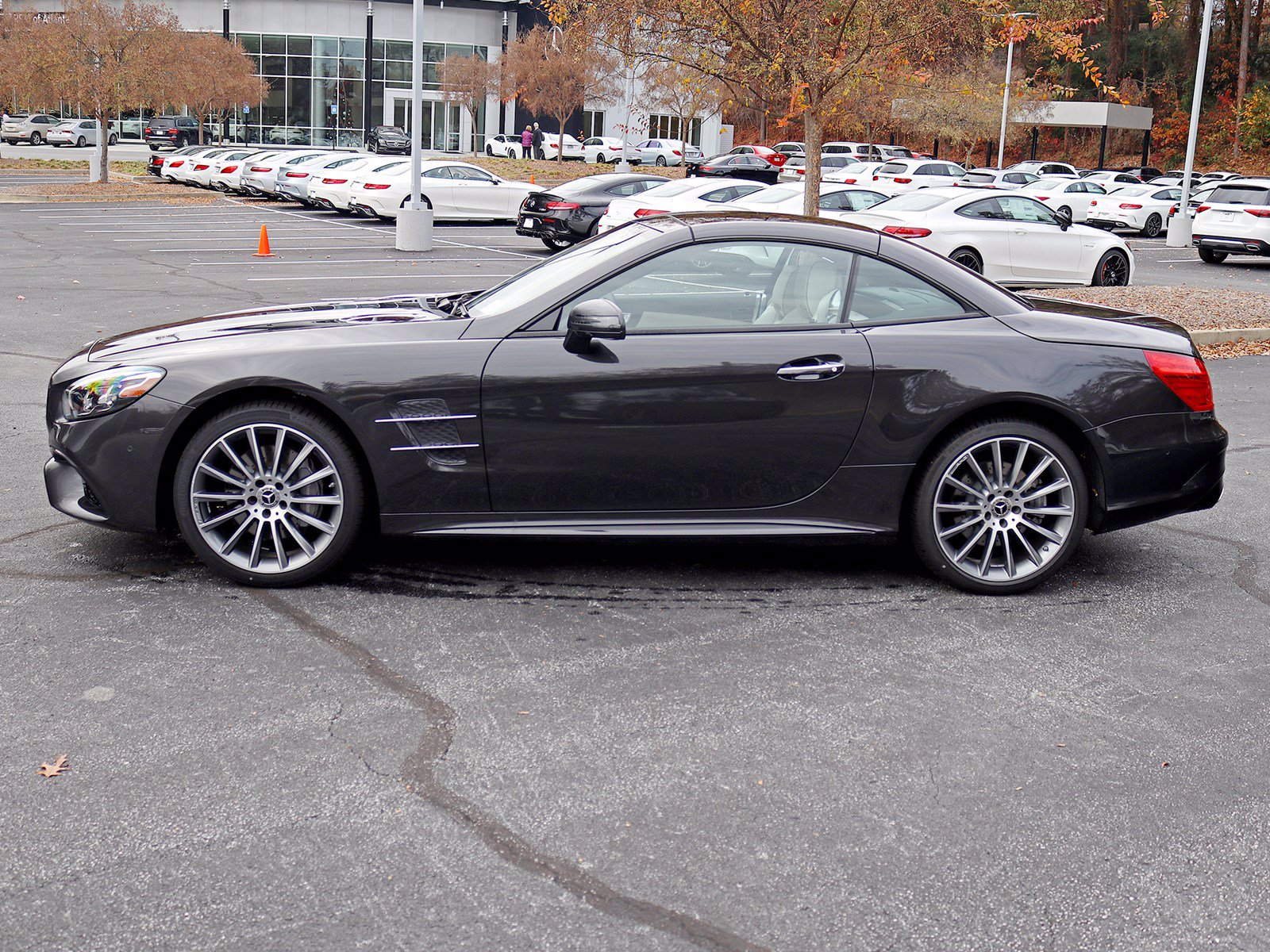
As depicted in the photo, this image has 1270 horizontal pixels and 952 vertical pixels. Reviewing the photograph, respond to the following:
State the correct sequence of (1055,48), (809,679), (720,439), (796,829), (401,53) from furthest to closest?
(401,53) → (1055,48) → (720,439) → (809,679) → (796,829)

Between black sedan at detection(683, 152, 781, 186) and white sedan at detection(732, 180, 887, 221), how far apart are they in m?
19.2

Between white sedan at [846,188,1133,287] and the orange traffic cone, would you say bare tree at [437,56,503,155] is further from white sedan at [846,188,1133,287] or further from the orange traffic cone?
white sedan at [846,188,1133,287]

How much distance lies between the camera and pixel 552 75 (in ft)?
181

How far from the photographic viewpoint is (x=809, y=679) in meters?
4.53

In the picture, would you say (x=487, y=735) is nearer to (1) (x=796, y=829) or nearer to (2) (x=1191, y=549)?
(1) (x=796, y=829)

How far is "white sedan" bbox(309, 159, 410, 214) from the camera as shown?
97.1 feet

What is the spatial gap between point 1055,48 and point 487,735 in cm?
1459

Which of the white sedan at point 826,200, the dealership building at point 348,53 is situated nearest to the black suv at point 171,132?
the dealership building at point 348,53

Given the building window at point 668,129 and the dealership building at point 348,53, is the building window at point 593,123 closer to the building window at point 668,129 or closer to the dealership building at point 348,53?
the building window at point 668,129

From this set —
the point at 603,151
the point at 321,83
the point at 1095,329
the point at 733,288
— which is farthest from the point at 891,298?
the point at 321,83

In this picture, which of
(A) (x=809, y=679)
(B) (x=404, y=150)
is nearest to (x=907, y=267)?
(A) (x=809, y=679)

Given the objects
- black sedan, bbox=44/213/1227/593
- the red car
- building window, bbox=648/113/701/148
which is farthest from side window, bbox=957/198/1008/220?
building window, bbox=648/113/701/148

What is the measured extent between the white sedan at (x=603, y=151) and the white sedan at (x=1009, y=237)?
159 ft

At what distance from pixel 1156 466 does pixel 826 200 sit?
17.3 m
